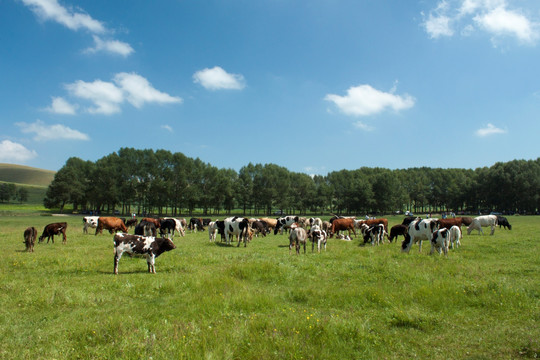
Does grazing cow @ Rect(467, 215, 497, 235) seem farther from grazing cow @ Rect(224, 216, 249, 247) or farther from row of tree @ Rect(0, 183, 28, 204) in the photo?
row of tree @ Rect(0, 183, 28, 204)

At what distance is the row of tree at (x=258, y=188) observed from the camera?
8919cm

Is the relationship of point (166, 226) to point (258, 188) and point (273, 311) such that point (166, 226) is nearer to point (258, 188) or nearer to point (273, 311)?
point (273, 311)

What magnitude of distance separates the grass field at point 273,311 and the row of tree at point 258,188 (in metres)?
79.6

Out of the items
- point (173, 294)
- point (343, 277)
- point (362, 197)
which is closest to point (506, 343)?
point (343, 277)

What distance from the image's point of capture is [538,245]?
19.4 m

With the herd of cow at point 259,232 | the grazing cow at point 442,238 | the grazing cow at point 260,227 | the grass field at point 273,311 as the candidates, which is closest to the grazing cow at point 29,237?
the herd of cow at point 259,232

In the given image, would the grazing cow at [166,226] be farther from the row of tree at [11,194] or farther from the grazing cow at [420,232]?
the row of tree at [11,194]

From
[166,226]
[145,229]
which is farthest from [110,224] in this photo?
[145,229]

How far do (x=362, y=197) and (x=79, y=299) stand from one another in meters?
105

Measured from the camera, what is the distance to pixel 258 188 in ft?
351

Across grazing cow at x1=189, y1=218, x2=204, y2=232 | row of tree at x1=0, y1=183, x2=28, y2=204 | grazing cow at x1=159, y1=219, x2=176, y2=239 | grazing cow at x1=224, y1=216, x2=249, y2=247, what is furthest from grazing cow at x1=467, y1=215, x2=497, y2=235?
row of tree at x1=0, y1=183, x2=28, y2=204

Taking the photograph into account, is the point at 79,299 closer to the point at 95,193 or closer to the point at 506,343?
the point at 506,343

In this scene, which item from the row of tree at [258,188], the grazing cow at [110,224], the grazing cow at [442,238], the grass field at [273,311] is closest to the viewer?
the grass field at [273,311]

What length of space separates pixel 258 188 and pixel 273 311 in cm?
9894
